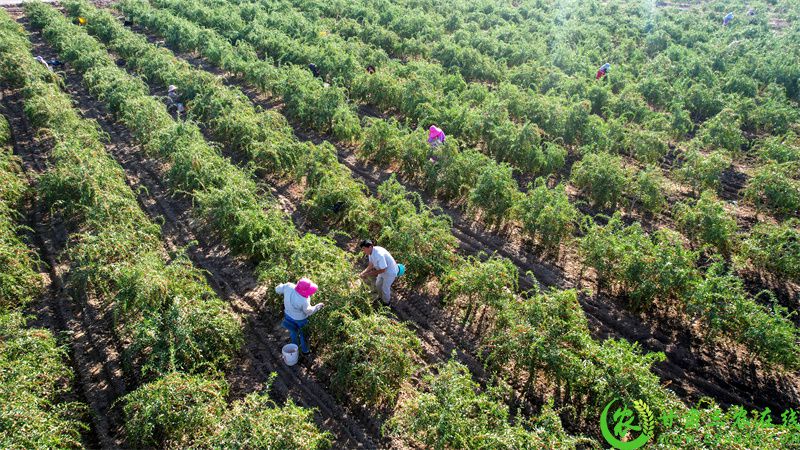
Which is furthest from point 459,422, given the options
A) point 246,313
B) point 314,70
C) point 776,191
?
point 314,70

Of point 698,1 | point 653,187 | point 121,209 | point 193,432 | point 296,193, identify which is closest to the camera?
point 193,432

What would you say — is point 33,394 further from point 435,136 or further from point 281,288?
point 435,136

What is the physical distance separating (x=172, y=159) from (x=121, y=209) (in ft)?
9.16

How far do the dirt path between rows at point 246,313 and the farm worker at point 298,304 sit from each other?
67 cm

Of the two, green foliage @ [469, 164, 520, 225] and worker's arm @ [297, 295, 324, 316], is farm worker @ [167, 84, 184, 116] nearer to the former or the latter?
green foliage @ [469, 164, 520, 225]

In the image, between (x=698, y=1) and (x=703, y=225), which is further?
(x=698, y=1)

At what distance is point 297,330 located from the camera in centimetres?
777

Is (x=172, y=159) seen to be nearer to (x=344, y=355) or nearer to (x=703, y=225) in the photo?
(x=344, y=355)

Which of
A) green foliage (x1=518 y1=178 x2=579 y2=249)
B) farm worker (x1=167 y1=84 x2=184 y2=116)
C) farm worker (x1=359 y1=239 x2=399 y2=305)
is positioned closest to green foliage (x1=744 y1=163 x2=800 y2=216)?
green foliage (x1=518 y1=178 x2=579 y2=249)

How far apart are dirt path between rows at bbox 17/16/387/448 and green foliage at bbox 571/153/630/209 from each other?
7.90 meters

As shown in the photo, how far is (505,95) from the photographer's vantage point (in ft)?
51.2

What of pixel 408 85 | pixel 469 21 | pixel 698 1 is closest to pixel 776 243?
pixel 408 85

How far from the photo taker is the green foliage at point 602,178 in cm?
1145

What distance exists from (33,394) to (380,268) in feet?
16.6
